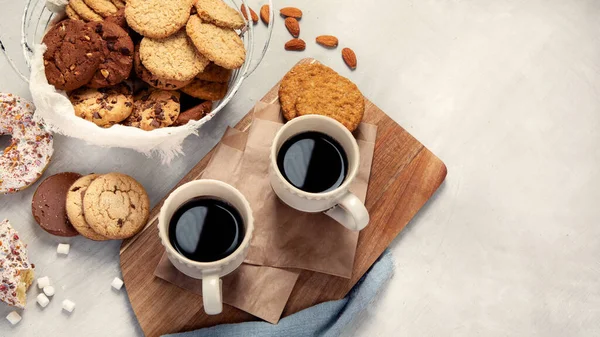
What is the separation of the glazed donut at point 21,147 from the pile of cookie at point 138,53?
15 cm

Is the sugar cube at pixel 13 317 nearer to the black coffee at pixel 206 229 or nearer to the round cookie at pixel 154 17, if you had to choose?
the black coffee at pixel 206 229

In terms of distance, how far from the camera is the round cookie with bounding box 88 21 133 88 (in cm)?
123

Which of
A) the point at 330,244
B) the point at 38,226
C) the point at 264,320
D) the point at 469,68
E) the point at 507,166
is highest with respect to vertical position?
the point at 469,68

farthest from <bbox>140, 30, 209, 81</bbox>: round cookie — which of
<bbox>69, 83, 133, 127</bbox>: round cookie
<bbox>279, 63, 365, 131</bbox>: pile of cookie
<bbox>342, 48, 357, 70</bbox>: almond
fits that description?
<bbox>342, 48, 357, 70</bbox>: almond

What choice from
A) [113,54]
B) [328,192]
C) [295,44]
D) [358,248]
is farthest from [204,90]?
[358,248]

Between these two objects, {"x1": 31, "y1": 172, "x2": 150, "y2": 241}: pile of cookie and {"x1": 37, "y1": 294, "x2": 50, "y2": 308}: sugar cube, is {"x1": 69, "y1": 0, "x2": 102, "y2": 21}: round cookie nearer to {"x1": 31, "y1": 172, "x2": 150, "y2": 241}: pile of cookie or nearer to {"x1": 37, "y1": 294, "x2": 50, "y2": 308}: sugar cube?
{"x1": 31, "y1": 172, "x2": 150, "y2": 241}: pile of cookie

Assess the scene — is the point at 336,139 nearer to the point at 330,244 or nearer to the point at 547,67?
the point at 330,244

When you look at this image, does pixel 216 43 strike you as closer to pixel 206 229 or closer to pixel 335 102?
pixel 335 102

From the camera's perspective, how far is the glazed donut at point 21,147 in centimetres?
131

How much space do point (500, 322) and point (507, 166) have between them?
424 millimetres

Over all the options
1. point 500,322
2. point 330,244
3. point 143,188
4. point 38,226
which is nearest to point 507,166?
point 500,322

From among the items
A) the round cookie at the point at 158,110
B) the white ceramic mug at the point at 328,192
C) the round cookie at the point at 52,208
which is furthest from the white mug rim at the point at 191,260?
the round cookie at the point at 52,208

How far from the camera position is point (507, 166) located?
154 cm

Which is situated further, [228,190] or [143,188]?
[143,188]
